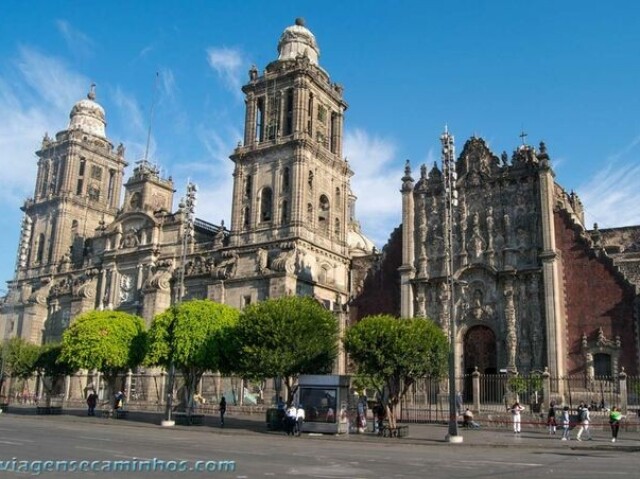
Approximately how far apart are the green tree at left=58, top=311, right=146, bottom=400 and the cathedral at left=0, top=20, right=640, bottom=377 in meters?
8.84

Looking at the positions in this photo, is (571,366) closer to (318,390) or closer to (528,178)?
(528,178)

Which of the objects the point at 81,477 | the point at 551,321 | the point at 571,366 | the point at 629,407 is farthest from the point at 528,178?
the point at 81,477

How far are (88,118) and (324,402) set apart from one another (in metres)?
68.8

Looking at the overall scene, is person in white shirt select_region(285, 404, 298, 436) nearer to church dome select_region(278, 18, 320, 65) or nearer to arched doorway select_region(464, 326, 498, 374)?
arched doorway select_region(464, 326, 498, 374)

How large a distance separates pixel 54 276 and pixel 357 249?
121ft

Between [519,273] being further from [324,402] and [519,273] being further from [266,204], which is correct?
[266,204]

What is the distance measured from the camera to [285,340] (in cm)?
3756

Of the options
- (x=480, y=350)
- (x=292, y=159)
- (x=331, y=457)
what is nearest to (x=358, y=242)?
(x=292, y=159)

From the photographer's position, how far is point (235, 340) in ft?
132

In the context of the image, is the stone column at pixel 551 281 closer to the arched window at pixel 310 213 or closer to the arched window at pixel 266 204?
the arched window at pixel 310 213

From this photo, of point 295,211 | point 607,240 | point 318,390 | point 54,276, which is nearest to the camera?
point 318,390

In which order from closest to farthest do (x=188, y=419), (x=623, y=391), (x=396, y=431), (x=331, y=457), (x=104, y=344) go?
(x=331, y=457), (x=396, y=431), (x=623, y=391), (x=188, y=419), (x=104, y=344)

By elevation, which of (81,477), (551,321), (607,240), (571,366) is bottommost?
(81,477)

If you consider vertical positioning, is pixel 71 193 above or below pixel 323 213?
above
